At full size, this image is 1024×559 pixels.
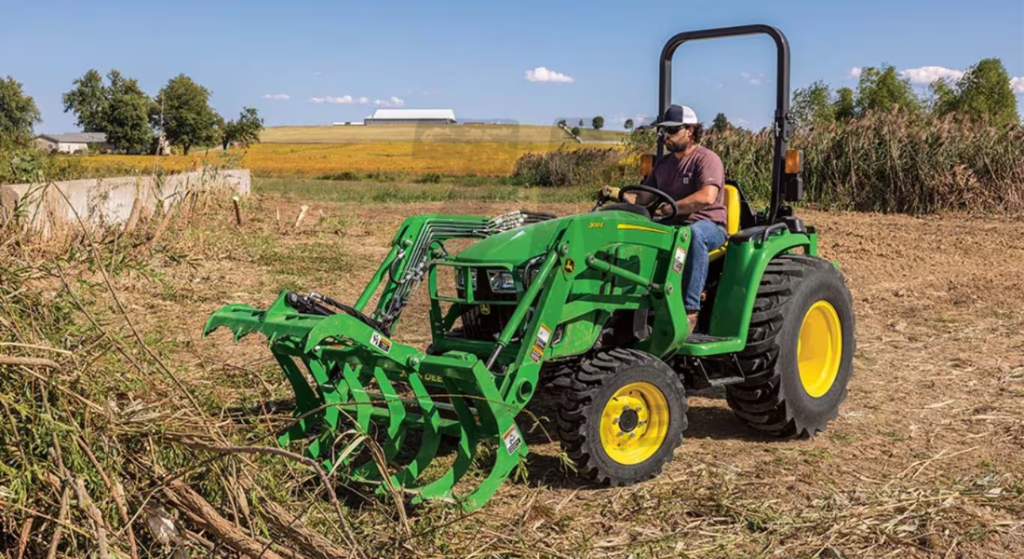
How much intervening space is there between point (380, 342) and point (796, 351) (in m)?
2.48

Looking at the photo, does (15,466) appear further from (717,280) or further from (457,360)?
(717,280)

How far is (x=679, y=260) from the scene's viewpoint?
17.7 ft

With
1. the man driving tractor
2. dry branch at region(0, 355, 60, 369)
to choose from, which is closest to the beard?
the man driving tractor

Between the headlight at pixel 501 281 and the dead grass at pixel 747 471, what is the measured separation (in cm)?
92

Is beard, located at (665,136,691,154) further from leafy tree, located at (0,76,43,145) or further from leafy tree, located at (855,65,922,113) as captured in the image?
leafy tree, located at (0,76,43,145)

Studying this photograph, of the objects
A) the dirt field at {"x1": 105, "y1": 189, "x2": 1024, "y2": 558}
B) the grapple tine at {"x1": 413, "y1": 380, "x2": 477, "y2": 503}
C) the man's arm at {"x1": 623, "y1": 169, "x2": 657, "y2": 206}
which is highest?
the man's arm at {"x1": 623, "y1": 169, "x2": 657, "y2": 206}

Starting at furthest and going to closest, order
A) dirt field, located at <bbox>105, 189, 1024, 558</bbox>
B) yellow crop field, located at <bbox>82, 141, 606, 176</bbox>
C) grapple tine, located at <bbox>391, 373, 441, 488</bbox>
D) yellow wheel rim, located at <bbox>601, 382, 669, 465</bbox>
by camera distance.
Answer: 1. yellow crop field, located at <bbox>82, 141, 606, 176</bbox>
2. yellow wheel rim, located at <bbox>601, 382, 669, 465</bbox>
3. grapple tine, located at <bbox>391, 373, 441, 488</bbox>
4. dirt field, located at <bbox>105, 189, 1024, 558</bbox>

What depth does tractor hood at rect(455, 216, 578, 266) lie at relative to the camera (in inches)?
205

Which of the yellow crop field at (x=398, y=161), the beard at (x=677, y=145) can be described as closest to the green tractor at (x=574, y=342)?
the beard at (x=677, y=145)

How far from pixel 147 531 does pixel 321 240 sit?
441 inches

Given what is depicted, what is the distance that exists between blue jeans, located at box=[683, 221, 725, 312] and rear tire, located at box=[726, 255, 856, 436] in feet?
1.26

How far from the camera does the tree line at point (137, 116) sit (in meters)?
18.8

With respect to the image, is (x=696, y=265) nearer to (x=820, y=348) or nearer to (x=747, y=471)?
(x=747, y=471)

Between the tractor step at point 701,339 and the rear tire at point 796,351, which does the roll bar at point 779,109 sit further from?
the tractor step at point 701,339
